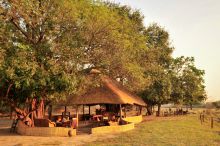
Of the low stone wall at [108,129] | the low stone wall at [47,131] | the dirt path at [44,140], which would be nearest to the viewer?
the dirt path at [44,140]

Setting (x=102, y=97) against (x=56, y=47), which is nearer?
(x=56, y=47)

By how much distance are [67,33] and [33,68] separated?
408cm

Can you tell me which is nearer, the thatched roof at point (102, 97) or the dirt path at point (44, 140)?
the dirt path at point (44, 140)

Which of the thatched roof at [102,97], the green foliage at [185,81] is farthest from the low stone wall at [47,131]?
the green foliage at [185,81]

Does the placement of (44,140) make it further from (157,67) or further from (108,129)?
(157,67)

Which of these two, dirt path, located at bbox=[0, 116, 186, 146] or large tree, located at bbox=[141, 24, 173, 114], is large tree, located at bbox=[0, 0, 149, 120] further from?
large tree, located at bbox=[141, 24, 173, 114]

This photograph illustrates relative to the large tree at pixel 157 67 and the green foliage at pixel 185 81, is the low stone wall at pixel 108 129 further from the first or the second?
the green foliage at pixel 185 81

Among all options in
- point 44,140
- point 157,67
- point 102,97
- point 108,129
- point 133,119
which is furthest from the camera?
point 157,67

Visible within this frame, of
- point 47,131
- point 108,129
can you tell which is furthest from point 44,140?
point 108,129

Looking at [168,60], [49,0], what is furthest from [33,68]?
[168,60]

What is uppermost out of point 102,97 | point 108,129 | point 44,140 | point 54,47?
point 54,47

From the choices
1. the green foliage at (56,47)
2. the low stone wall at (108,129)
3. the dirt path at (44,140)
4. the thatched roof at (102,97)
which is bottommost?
the dirt path at (44,140)

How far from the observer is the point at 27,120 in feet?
71.5

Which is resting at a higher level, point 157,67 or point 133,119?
point 157,67
